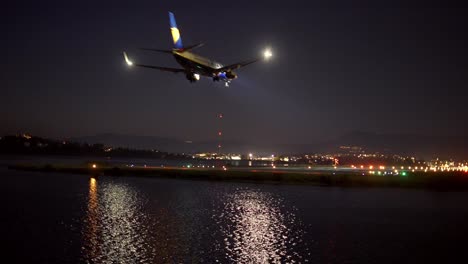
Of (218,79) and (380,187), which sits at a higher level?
(218,79)

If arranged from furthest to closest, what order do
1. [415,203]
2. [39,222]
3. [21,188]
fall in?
[21,188] < [415,203] < [39,222]

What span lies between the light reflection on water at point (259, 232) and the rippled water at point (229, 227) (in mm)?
71

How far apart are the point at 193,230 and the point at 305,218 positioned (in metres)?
12.9

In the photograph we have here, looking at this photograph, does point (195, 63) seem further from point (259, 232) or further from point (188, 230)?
point (259, 232)

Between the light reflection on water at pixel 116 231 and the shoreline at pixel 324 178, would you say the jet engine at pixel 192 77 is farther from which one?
the shoreline at pixel 324 178

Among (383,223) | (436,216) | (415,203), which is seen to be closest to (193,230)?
(383,223)

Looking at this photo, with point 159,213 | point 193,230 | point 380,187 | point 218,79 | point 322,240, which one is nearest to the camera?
Result: point 322,240

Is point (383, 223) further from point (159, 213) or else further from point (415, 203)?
point (159, 213)

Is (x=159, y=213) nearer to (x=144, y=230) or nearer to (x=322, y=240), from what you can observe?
(x=144, y=230)

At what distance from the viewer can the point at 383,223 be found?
4394 cm

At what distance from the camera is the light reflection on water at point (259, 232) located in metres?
29.8

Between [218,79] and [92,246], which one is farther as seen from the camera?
[218,79]

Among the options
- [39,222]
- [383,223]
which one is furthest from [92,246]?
[383,223]

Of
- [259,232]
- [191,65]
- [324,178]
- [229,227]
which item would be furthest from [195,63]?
[324,178]
